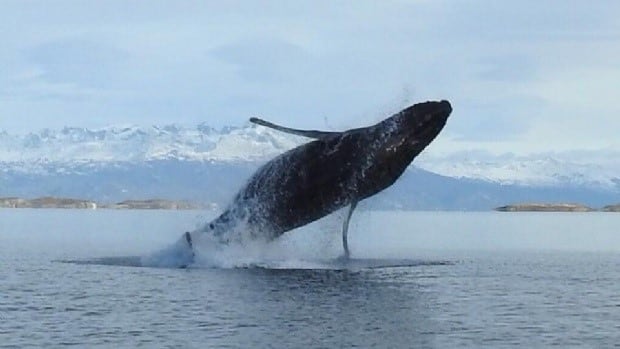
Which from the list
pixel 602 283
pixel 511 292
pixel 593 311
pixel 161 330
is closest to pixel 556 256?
pixel 602 283

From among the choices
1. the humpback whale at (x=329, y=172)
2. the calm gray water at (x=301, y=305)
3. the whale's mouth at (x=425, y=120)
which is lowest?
the calm gray water at (x=301, y=305)

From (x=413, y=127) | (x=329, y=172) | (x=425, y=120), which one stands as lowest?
(x=329, y=172)

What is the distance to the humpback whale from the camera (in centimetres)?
3519

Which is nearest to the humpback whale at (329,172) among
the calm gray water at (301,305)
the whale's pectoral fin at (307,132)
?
the whale's pectoral fin at (307,132)

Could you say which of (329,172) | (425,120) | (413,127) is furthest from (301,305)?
(425,120)

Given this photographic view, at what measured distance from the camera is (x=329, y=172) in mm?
36844

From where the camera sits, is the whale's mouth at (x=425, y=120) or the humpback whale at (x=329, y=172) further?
the humpback whale at (x=329, y=172)

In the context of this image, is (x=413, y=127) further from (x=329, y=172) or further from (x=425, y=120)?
(x=329, y=172)

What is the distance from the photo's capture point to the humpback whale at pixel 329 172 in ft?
115

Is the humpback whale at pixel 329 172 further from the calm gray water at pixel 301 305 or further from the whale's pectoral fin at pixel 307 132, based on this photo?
the calm gray water at pixel 301 305

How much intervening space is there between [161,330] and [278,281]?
10.2m

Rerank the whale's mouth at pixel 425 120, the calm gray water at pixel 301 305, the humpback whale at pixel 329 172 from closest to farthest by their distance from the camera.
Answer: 1. the calm gray water at pixel 301 305
2. the whale's mouth at pixel 425 120
3. the humpback whale at pixel 329 172

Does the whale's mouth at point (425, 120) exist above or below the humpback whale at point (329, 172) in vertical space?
above

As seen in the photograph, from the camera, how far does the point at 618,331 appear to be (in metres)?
28.5
